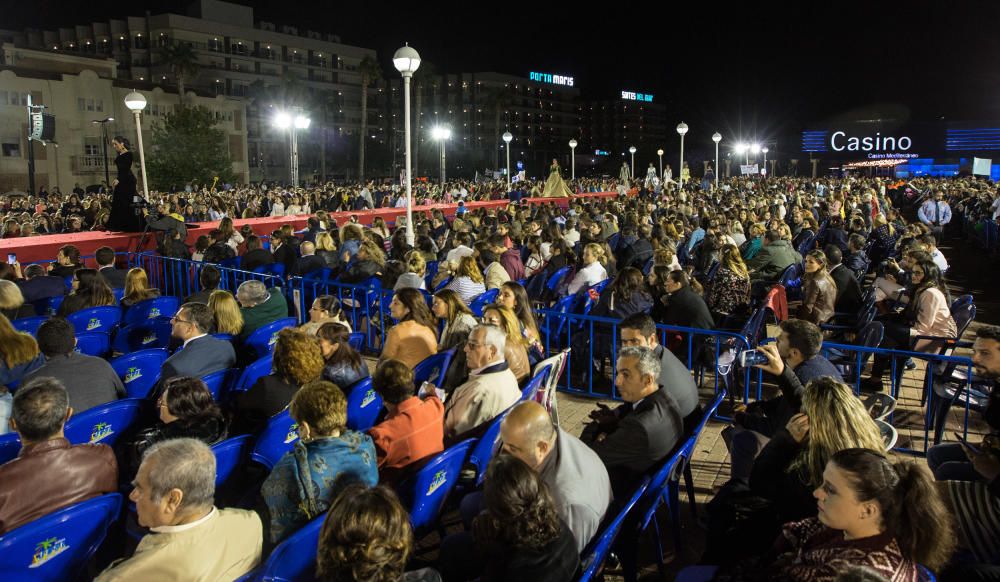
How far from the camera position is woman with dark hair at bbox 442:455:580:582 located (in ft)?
7.99

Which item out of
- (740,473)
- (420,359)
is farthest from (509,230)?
(740,473)

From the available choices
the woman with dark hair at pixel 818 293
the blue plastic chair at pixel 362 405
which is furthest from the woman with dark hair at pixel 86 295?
the woman with dark hair at pixel 818 293

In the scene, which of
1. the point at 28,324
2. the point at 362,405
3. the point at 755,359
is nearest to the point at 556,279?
the point at 362,405

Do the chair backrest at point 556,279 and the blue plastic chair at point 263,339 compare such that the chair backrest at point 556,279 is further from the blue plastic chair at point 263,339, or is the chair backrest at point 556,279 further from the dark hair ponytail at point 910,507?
the dark hair ponytail at point 910,507

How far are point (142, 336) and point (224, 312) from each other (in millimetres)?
1329

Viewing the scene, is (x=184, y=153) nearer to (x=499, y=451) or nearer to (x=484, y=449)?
(x=484, y=449)

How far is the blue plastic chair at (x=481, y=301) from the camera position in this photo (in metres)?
7.53

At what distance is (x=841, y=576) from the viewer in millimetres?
1844

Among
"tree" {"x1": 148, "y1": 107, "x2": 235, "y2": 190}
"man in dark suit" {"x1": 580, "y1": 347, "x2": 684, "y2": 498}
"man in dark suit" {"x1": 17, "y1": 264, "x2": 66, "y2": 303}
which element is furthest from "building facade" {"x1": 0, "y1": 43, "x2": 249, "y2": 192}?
"man in dark suit" {"x1": 580, "y1": 347, "x2": 684, "y2": 498}

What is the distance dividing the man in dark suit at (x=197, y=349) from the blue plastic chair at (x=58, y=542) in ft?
7.46

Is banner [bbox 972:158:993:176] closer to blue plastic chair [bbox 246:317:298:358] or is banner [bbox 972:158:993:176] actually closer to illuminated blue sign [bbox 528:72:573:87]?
blue plastic chair [bbox 246:317:298:358]

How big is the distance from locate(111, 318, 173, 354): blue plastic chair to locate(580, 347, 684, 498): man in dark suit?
16.1 feet

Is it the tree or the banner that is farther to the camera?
the tree

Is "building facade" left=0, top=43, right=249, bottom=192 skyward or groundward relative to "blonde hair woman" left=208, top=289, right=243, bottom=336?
skyward
